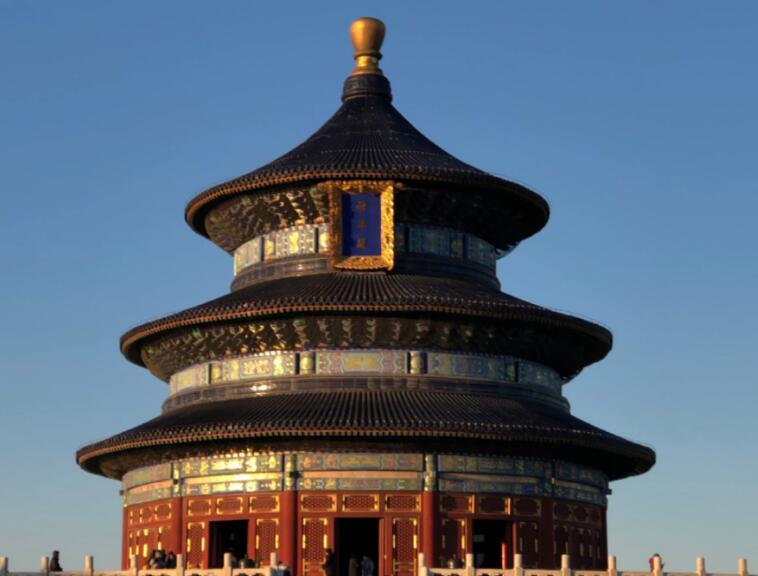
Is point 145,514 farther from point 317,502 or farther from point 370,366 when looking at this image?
point 370,366

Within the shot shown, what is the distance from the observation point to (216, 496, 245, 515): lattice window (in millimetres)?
53750

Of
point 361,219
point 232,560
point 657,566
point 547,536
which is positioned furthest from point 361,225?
point 657,566

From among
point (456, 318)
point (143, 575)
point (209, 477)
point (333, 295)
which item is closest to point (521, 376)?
point (456, 318)

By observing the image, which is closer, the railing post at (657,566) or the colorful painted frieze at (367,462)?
the railing post at (657,566)

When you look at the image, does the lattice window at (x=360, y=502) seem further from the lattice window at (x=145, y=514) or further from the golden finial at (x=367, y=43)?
the golden finial at (x=367, y=43)

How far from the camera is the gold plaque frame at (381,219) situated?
189 feet

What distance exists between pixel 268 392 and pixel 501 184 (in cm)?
1141

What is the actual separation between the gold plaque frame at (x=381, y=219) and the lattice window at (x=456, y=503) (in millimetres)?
8786

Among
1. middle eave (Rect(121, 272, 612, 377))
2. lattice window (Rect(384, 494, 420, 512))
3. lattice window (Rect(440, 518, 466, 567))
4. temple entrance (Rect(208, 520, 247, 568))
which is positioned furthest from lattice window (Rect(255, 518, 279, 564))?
middle eave (Rect(121, 272, 612, 377))

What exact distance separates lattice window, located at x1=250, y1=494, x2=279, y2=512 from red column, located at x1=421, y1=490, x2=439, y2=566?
15.3ft

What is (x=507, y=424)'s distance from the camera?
52906 millimetres

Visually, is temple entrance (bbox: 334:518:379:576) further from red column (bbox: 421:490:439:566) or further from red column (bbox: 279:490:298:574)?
red column (bbox: 421:490:439:566)

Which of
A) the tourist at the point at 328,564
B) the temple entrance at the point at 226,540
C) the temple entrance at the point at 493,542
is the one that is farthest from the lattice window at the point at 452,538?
the temple entrance at the point at 226,540

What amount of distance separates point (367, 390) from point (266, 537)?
582cm
